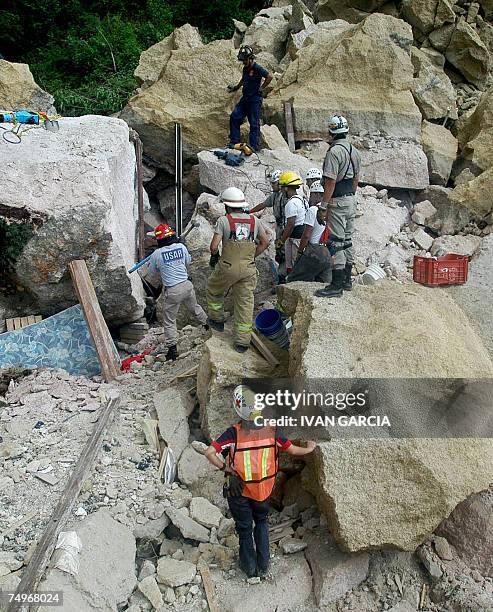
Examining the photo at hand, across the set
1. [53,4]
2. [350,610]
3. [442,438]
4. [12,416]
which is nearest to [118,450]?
[12,416]

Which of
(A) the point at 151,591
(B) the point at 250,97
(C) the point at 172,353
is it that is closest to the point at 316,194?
(C) the point at 172,353

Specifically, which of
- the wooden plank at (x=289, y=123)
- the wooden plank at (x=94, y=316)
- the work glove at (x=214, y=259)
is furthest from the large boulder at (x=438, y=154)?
the wooden plank at (x=94, y=316)

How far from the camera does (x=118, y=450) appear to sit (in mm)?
5391

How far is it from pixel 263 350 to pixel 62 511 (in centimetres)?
234

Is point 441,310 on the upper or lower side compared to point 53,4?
lower

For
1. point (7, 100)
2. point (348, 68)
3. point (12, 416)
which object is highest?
point (348, 68)

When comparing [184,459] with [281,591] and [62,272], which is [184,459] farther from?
[62,272]

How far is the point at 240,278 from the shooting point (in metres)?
5.95

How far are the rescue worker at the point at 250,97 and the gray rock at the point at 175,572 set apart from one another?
7438 millimetres

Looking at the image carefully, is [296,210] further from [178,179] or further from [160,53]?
[160,53]

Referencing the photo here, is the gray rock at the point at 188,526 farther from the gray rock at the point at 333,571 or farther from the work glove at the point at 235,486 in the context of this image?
the gray rock at the point at 333,571

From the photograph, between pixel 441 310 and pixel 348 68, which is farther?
pixel 348 68

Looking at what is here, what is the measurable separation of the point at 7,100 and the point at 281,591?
416 inches

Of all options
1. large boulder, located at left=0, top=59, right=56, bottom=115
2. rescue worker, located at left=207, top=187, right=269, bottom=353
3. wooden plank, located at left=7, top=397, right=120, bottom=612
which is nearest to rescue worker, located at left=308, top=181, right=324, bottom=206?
rescue worker, located at left=207, top=187, right=269, bottom=353
